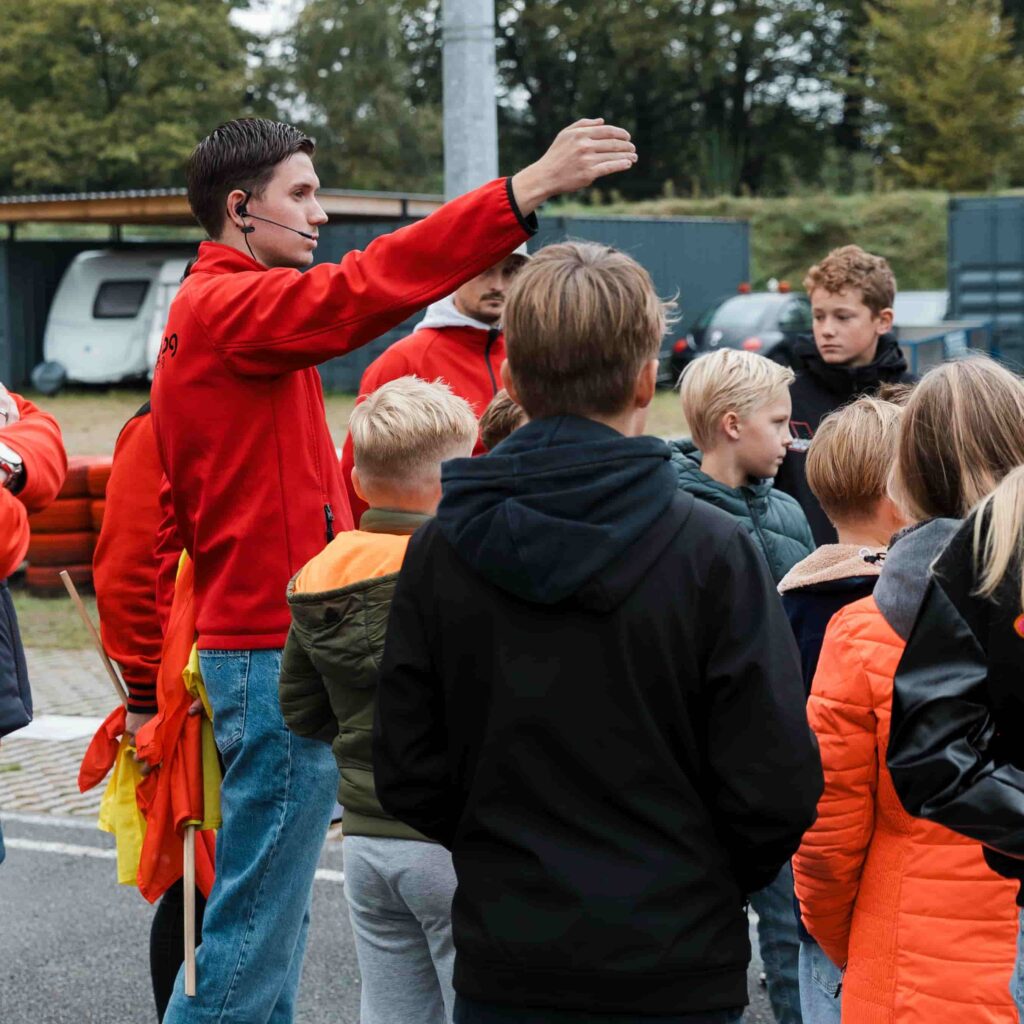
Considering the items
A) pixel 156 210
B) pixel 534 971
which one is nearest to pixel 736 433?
pixel 534 971

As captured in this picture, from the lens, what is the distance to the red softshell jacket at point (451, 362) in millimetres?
4402

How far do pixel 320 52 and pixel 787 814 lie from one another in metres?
47.2

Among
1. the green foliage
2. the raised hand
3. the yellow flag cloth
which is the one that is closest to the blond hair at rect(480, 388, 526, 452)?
the raised hand

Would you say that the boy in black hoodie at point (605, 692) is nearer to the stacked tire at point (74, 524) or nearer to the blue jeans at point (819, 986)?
the blue jeans at point (819, 986)

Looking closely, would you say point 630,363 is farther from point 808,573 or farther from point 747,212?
point 747,212

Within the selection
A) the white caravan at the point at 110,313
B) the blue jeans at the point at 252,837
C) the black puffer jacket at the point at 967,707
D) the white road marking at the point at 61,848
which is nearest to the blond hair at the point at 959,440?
the black puffer jacket at the point at 967,707

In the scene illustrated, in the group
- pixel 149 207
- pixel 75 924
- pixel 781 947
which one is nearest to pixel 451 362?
pixel 781 947

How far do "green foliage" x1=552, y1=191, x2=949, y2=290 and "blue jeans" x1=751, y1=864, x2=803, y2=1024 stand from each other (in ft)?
104

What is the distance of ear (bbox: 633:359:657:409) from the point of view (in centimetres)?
218

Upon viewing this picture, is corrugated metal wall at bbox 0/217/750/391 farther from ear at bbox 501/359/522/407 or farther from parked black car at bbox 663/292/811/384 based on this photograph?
ear at bbox 501/359/522/407

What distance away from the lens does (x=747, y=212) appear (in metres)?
37.4

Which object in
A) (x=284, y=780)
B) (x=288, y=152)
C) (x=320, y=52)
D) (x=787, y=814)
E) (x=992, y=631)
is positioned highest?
(x=320, y=52)

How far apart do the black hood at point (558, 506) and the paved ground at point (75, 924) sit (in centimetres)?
268

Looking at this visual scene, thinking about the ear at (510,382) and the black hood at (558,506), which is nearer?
the black hood at (558,506)
